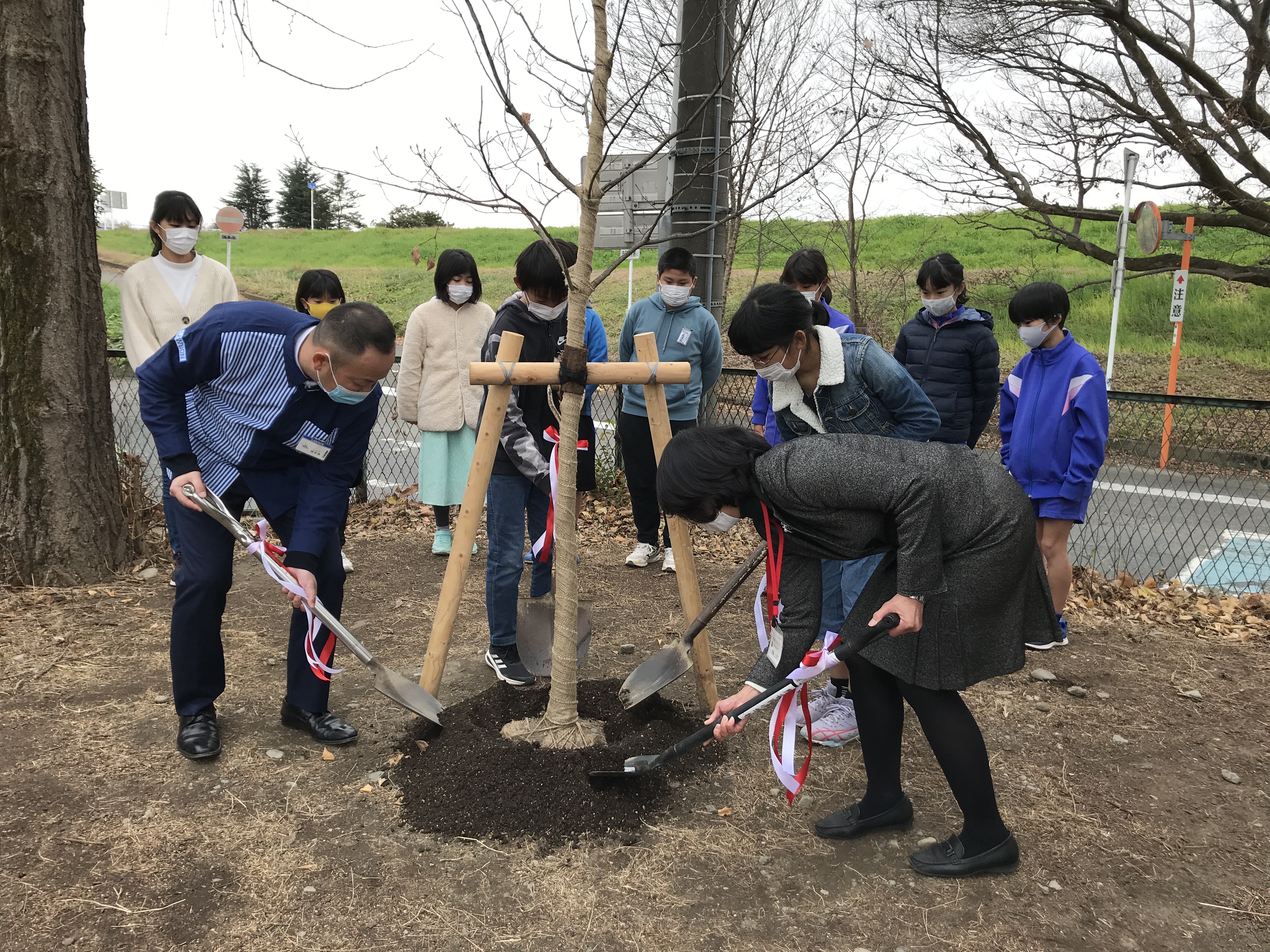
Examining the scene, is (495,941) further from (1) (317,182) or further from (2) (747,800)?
(1) (317,182)

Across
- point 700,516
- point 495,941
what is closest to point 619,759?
point 495,941

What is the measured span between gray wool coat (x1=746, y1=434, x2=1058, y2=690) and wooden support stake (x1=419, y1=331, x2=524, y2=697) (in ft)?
3.49

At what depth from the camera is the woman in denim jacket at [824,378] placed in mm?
2596

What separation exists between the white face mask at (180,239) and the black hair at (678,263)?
7.61 feet

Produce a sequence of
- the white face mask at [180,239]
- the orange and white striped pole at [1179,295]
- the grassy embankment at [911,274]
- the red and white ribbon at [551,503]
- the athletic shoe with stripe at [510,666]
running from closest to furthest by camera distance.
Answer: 1. the red and white ribbon at [551,503]
2. the athletic shoe with stripe at [510,666]
3. the white face mask at [180,239]
4. the orange and white striped pole at [1179,295]
5. the grassy embankment at [911,274]

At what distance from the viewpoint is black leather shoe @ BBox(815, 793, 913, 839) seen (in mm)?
2691

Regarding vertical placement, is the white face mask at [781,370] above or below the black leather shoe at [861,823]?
above

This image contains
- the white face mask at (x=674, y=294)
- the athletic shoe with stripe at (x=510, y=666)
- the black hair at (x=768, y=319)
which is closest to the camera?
the black hair at (x=768, y=319)

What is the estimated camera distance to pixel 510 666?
12.0ft

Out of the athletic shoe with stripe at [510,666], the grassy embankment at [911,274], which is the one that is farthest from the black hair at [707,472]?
the grassy embankment at [911,274]

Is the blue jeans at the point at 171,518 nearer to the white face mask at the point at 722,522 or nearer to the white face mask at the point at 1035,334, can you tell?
the white face mask at the point at 722,522

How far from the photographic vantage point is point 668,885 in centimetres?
247

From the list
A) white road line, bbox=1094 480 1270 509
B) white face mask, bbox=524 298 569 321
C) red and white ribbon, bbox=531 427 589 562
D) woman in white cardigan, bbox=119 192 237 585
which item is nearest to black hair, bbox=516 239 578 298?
white face mask, bbox=524 298 569 321

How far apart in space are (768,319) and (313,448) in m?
1.57
